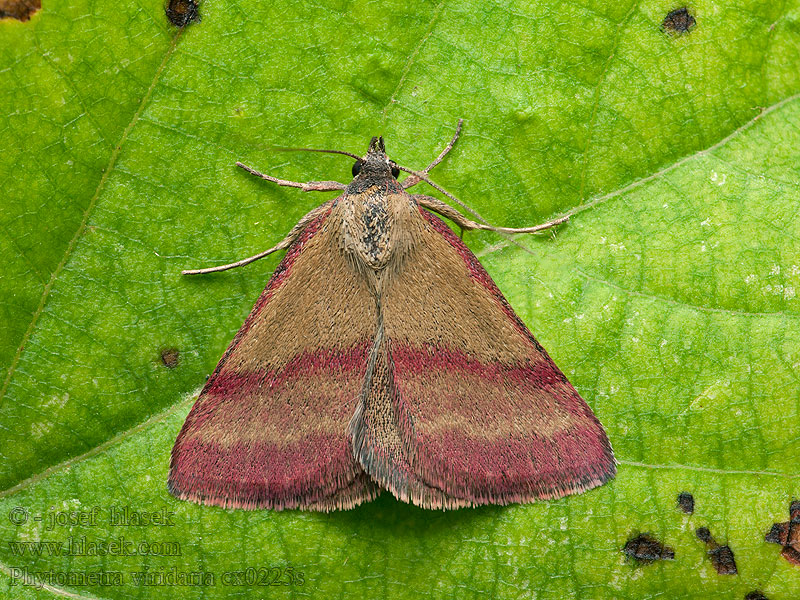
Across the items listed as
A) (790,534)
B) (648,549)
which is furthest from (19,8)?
(790,534)

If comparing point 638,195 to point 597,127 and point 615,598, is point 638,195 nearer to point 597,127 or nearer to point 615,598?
point 597,127

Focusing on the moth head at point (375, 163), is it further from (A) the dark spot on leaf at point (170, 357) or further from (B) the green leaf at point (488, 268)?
(A) the dark spot on leaf at point (170, 357)

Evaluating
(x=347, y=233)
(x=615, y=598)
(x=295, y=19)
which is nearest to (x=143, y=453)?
(x=347, y=233)

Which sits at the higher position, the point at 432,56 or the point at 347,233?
the point at 432,56

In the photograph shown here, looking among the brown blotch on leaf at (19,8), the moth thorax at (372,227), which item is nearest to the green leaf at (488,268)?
the moth thorax at (372,227)

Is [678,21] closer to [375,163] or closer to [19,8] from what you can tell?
[375,163]
